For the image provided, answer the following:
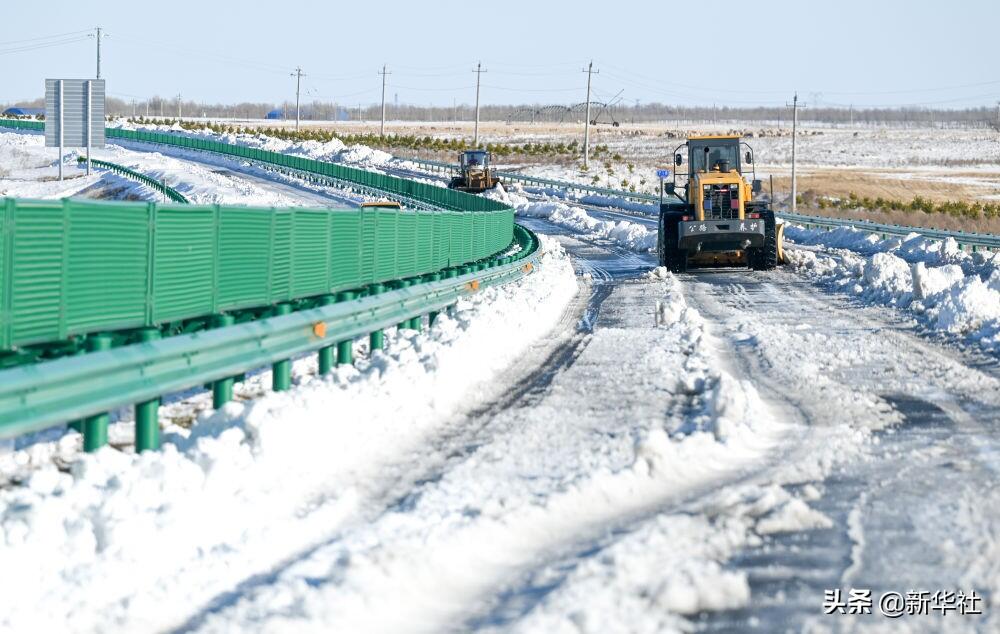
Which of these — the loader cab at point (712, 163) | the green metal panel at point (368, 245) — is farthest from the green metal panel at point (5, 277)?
the loader cab at point (712, 163)

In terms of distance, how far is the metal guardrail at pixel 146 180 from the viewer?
55.8 m

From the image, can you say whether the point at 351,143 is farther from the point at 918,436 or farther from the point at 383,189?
the point at 918,436

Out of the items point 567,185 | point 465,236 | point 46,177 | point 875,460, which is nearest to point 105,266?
point 875,460

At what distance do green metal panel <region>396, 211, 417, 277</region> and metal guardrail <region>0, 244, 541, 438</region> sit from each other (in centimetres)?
588

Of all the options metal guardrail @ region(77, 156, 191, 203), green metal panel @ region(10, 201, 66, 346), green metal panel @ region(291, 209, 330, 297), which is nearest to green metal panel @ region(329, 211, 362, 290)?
green metal panel @ region(291, 209, 330, 297)

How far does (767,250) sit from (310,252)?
1926 centimetres

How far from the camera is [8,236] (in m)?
10.4

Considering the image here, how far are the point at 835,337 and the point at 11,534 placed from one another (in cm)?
1349

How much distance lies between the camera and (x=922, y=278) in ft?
78.9

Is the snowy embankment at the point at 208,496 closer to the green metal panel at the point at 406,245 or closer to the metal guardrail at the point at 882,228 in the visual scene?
the green metal panel at the point at 406,245

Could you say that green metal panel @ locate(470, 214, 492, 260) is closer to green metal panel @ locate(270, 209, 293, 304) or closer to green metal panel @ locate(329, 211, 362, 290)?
green metal panel @ locate(329, 211, 362, 290)

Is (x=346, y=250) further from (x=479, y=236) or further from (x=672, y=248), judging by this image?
(x=672, y=248)

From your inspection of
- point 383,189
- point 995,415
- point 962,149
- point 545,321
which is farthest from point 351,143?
point 995,415

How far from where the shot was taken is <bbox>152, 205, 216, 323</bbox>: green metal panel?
12.6m
